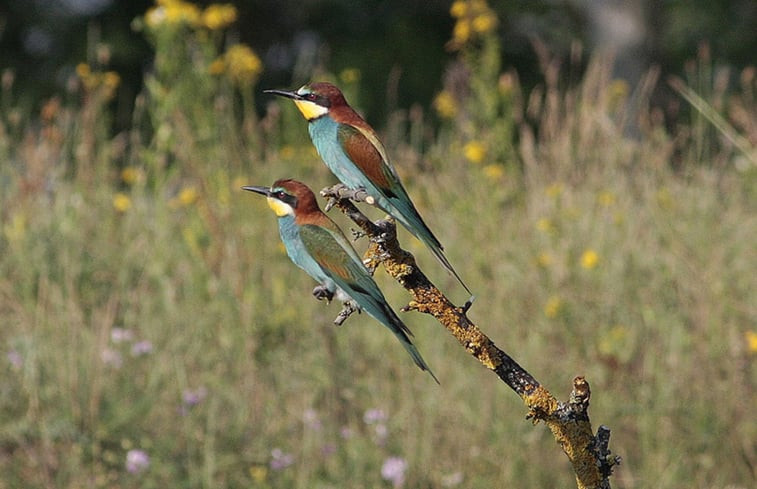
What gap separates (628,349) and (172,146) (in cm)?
224

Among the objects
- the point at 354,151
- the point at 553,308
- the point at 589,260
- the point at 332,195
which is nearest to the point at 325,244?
the point at 332,195

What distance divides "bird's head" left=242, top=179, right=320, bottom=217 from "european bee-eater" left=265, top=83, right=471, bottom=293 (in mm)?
148

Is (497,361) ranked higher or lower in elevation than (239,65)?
lower

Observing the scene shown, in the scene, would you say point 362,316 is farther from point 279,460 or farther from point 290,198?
point 290,198

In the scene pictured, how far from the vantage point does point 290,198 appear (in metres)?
1.64

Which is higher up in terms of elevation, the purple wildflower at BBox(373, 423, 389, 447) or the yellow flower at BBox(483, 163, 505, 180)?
the yellow flower at BBox(483, 163, 505, 180)

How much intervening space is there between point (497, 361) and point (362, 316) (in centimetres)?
307

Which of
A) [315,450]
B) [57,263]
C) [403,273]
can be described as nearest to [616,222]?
[315,450]

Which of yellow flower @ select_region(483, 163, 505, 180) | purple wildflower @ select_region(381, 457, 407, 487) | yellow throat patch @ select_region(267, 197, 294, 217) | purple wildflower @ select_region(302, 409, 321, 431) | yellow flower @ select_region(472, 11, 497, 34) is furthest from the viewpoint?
yellow flower @ select_region(472, 11, 497, 34)

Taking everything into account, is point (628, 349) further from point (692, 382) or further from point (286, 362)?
point (286, 362)

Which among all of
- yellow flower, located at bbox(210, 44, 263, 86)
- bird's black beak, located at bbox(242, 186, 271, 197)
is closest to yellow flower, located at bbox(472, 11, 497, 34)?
yellow flower, located at bbox(210, 44, 263, 86)

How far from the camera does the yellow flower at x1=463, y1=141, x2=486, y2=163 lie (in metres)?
5.65

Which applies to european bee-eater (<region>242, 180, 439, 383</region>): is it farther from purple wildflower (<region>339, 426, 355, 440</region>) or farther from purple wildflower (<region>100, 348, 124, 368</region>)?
purple wildflower (<region>100, 348, 124, 368</region>)

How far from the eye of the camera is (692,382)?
13.6 feet
